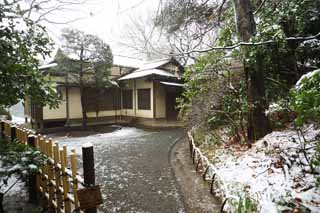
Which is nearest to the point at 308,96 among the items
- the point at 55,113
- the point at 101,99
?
the point at 55,113

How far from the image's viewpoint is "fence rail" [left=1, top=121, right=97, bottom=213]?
263cm

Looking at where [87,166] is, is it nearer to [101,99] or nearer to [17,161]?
[17,161]

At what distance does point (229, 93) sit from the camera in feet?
20.7

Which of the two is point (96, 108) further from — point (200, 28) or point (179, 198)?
point (179, 198)

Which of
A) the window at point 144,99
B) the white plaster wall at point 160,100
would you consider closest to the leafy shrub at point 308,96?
the white plaster wall at point 160,100

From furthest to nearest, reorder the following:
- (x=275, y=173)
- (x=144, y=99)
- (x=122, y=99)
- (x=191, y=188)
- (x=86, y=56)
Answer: (x=122, y=99) < (x=144, y=99) < (x=86, y=56) < (x=191, y=188) < (x=275, y=173)

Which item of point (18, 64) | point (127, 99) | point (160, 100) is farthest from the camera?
point (127, 99)

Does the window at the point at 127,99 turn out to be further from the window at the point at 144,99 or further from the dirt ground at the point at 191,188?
the dirt ground at the point at 191,188

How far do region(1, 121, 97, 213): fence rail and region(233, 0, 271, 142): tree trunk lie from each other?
14.4 feet

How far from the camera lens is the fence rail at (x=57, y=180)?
8.64 feet

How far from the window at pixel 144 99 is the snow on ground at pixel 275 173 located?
9908 mm

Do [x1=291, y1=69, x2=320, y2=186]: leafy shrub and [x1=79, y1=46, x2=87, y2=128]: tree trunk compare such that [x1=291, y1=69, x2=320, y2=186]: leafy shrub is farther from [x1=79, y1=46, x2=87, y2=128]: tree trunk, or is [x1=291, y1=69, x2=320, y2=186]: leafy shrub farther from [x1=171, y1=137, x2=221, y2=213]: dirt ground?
[x1=79, y1=46, x2=87, y2=128]: tree trunk

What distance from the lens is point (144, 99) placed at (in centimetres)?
1514

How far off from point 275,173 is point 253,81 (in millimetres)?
2562
